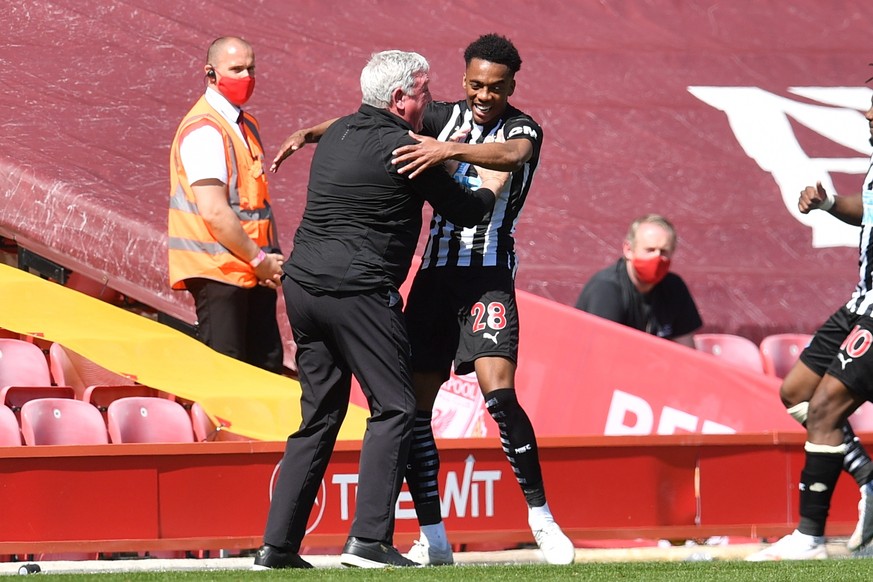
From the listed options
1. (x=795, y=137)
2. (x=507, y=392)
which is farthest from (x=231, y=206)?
(x=795, y=137)

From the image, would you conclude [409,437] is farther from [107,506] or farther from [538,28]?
[538,28]

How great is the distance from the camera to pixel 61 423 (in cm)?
568

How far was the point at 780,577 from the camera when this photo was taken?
425cm

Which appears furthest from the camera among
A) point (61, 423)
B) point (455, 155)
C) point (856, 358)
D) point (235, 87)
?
point (235, 87)

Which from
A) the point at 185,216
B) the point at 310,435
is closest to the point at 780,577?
the point at 310,435

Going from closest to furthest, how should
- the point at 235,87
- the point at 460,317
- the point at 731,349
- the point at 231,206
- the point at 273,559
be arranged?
the point at 273,559, the point at 460,317, the point at 231,206, the point at 235,87, the point at 731,349

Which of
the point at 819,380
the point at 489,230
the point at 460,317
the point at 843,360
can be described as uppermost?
the point at 489,230

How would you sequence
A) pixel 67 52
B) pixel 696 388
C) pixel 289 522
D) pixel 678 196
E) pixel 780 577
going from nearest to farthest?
pixel 780 577 < pixel 289 522 < pixel 696 388 < pixel 67 52 < pixel 678 196

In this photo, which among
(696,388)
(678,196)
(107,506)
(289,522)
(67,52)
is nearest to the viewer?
(289,522)

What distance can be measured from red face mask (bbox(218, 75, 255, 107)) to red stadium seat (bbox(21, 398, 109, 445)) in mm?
1819

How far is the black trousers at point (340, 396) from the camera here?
14.6 ft

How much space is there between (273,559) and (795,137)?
21.6ft

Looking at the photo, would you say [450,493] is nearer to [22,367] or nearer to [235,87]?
[22,367]

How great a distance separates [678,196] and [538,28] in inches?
66.9
